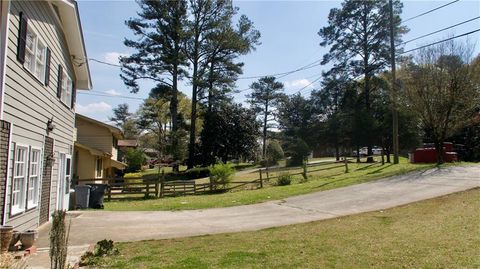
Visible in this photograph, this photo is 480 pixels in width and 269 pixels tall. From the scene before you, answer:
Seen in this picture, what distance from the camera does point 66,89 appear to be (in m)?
14.9

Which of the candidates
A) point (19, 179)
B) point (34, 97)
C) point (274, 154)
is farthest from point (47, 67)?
point (274, 154)

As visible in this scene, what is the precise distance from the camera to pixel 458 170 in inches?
771

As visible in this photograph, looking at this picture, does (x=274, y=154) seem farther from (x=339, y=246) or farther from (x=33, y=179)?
(x=339, y=246)

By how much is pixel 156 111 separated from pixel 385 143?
35.1 metres

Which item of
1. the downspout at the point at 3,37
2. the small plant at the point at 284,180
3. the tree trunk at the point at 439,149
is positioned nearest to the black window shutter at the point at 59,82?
the downspout at the point at 3,37

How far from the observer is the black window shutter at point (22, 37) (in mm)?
8250

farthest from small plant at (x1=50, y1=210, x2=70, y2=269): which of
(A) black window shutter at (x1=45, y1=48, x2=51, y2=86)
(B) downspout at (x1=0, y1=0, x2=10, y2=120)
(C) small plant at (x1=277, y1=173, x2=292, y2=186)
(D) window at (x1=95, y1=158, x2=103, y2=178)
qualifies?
(D) window at (x1=95, y1=158, x2=103, y2=178)

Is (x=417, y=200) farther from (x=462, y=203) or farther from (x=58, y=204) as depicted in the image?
(x=58, y=204)

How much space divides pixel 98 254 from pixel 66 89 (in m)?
8.97

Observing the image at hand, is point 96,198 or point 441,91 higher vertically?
point 441,91

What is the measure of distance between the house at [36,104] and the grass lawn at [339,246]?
2.62 m

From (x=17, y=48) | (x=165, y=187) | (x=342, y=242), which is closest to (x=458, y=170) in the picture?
(x=342, y=242)

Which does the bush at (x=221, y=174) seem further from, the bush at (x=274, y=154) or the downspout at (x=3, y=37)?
the bush at (x=274, y=154)

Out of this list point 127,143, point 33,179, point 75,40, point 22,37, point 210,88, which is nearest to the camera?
point 22,37
